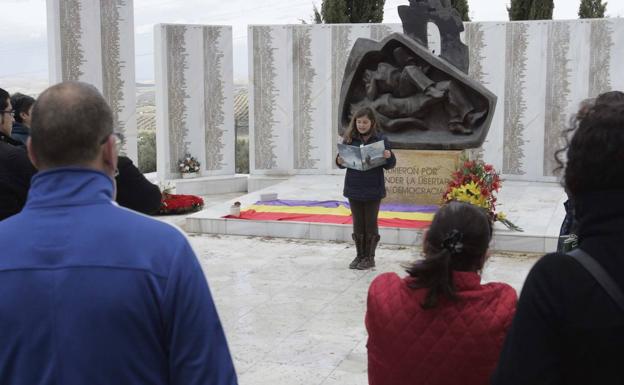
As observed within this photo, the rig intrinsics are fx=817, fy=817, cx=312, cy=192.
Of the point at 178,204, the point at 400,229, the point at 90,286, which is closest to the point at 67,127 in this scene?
the point at 90,286

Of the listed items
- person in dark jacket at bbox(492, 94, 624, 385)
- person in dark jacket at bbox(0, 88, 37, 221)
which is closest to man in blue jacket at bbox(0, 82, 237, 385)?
person in dark jacket at bbox(492, 94, 624, 385)

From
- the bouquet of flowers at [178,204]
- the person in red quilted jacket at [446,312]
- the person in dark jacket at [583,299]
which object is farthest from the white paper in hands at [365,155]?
the person in dark jacket at [583,299]

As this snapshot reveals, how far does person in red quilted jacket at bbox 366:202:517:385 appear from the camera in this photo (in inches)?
84.5

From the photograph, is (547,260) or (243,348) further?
(243,348)

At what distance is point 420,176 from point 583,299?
27.1 feet

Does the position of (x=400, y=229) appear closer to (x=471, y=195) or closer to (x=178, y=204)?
(x=471, y=195)

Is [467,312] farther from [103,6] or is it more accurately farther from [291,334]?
[103,6]

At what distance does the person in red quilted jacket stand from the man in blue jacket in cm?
68

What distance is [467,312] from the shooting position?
215 cm

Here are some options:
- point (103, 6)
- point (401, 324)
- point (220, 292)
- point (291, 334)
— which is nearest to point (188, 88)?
point (103, 6)

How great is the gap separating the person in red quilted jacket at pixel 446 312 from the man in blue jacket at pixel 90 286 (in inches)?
26.7

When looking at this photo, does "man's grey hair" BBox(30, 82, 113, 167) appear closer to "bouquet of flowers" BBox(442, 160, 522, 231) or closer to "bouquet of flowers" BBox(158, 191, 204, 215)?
"bouquet of flowers" BBox(442, 160, 522, 231)

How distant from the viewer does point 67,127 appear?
1.64 m

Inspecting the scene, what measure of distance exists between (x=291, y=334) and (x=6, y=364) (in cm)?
354
